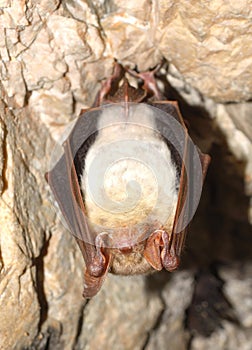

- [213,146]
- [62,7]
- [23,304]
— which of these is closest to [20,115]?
[62,7]

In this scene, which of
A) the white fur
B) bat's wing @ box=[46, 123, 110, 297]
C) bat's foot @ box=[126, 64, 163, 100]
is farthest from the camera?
bat's foot @ box=[126, 64, 163, 100]

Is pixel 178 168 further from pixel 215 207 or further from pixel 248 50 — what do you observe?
pixel 215 207

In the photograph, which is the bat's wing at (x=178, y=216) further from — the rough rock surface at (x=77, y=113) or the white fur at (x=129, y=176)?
the rough rock surface at (x=77, y=113)

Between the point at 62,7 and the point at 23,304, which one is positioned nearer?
the point at 62,7

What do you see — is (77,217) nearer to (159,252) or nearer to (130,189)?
(130,189)

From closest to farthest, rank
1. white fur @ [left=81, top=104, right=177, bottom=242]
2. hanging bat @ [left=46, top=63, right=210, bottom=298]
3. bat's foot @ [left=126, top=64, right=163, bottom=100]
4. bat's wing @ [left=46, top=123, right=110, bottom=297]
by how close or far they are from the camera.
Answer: bat's wing @ [left=46, top=123, right=110, bottom=297] < hanging bat @ [left=46, top=63, right=210, bottom=298] < white fur @ [left=81, top=104, right=177, bottom=242] < bat's foot @ [left=126, top=64, right=163, bottom=100]

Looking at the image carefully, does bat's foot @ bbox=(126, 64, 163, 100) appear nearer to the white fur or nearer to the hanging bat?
the hanging bat

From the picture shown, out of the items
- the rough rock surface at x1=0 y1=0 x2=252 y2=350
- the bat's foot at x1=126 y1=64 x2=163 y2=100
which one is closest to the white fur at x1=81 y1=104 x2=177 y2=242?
the bat's foot at x1=126 y1=64 x2=163 y2=100
